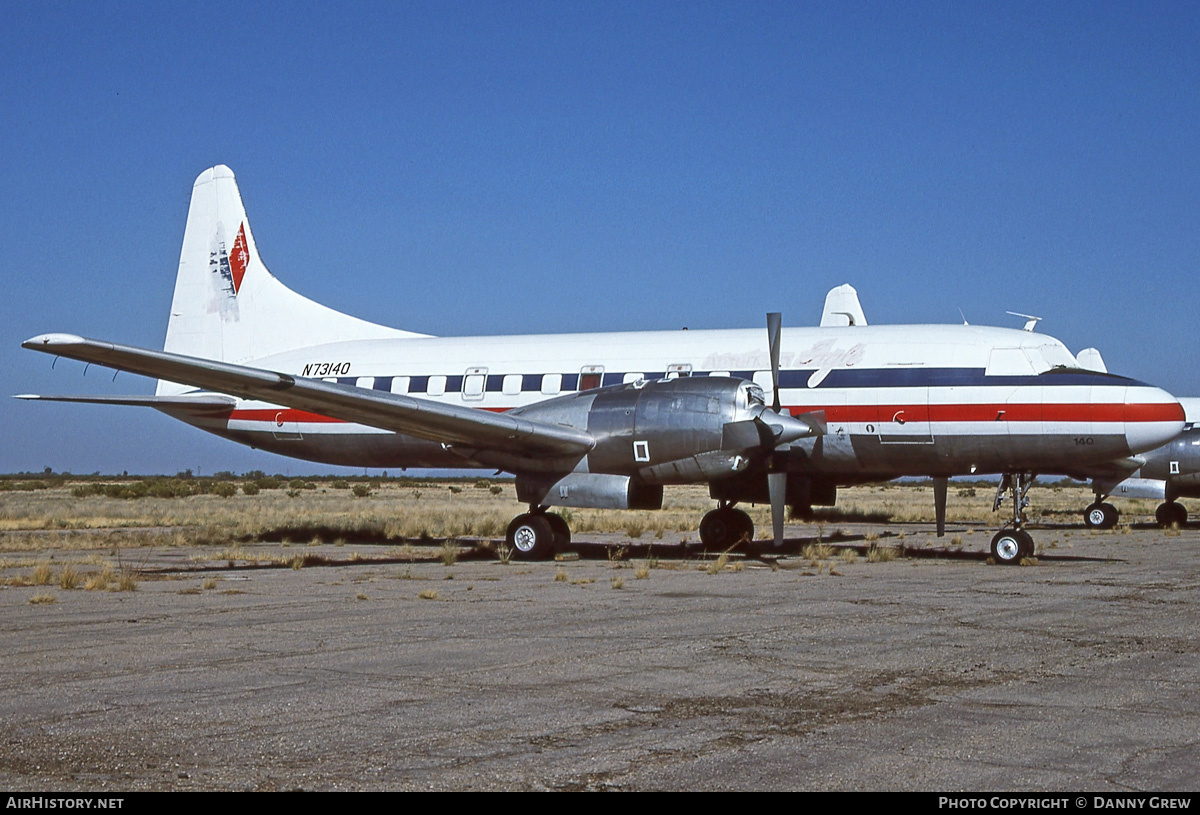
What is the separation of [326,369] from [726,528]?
9.06 metres

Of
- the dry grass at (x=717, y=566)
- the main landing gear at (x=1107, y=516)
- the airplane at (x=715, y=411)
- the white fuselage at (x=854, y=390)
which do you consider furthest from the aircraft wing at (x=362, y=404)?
the main landing gear at (x=1107, y=516)

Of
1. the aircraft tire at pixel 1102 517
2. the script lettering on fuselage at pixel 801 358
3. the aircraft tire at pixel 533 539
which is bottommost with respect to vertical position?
the aircraft tire at pixel 533 539

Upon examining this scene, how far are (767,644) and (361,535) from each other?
19464mm

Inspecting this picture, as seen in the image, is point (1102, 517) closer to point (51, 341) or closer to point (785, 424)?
point (785, 424)

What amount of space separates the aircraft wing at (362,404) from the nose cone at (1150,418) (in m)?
8.18

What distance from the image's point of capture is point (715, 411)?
17.6 m

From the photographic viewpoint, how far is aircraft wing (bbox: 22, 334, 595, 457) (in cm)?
1574

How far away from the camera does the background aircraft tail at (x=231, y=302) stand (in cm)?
2572

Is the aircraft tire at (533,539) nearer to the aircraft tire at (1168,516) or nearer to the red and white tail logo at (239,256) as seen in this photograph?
the red and white tail logo at (239,256)

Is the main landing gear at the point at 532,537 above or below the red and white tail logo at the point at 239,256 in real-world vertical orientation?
below

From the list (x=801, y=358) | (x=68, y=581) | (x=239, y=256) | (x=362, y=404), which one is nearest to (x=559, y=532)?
(x=362, y=404)
